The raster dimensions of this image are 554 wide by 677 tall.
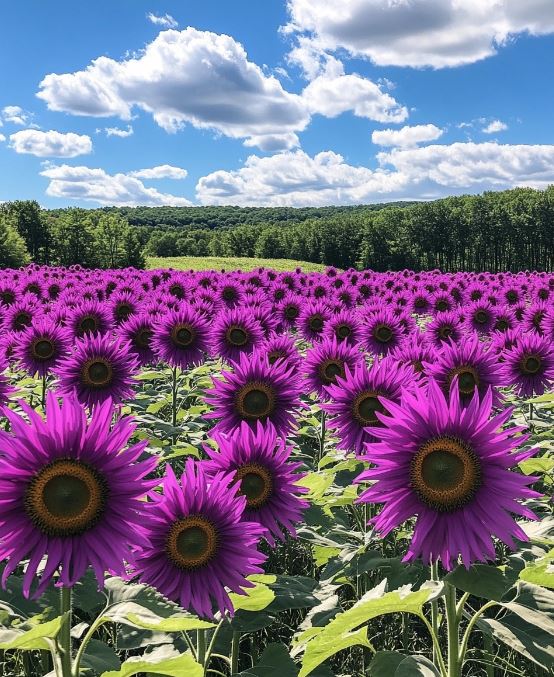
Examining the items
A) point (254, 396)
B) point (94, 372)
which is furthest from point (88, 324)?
point (254, 396)

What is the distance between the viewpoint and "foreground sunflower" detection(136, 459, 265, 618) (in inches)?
103

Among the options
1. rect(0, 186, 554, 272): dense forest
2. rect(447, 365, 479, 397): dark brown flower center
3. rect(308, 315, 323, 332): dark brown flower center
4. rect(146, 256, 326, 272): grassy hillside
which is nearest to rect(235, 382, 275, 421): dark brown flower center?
rect(447, 365, 479, 397): dark brown flower center

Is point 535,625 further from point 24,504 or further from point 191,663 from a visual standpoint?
point 24,504

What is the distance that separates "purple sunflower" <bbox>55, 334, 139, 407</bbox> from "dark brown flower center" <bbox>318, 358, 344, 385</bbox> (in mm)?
2001

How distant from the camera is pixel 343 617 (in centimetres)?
224

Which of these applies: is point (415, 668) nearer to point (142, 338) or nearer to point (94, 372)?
point (94, 372)

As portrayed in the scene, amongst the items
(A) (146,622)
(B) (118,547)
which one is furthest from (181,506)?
(A) (146,622)

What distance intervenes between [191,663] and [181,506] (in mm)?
658

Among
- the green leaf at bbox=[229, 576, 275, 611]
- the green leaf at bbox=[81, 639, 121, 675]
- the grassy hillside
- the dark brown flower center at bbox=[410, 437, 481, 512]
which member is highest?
the grassy hillside

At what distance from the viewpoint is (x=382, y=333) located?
Result: 373 inches

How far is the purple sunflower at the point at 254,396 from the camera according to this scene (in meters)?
5.00

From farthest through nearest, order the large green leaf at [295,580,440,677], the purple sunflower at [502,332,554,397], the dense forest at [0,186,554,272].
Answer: the dense forest at [0,186,554,272]
the purple sunflower at [502,332,554,397]
the large green leaf at [295,580,440,677]

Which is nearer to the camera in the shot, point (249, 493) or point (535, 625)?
point (535, 625)

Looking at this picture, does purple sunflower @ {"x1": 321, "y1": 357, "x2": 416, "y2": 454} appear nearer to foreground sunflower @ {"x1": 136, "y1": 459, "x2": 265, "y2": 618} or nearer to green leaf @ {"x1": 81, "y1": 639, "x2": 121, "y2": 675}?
foreground sunflower @ {"x1": 136, "y1": 459, "x2": 265, "y2": 618}
